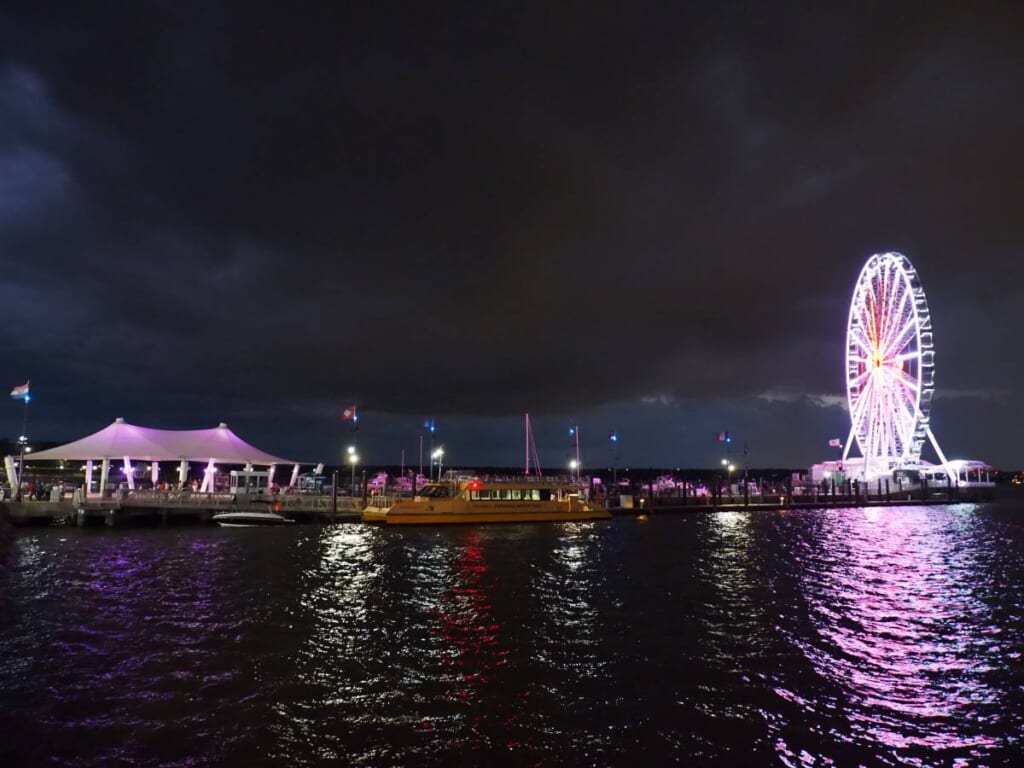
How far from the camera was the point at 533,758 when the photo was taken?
11898mm

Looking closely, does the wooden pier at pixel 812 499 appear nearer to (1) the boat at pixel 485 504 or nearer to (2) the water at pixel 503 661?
(1) the boat at pixel 485 504

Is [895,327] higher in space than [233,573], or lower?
higher

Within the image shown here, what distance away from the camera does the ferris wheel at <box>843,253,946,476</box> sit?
72750 mm

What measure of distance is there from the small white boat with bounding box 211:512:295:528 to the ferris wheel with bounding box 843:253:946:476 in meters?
67.8

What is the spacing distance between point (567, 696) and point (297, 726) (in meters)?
5.78

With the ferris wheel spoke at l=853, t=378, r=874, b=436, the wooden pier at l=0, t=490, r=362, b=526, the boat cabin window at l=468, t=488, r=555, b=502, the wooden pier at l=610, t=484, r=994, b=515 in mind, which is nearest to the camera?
the wooden pier at l=0, t=490, r=362, b=526

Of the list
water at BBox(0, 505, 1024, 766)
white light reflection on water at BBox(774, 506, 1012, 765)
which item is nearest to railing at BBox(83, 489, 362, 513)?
water at BBox(0, 505, 1024, 766)

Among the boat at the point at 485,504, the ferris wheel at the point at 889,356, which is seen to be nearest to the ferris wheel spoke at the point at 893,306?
the ferris wheel at the point at 889,356

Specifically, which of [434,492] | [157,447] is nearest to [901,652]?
[434,492]

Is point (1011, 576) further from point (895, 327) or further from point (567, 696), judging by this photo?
point (895, 327)

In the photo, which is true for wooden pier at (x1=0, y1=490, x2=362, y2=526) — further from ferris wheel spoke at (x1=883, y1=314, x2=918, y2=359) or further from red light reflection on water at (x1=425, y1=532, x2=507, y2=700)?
ferris wheel spoke at (x1=883, y1=314, x2=918, y2=359)

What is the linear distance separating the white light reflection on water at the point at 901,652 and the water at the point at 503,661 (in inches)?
3.4

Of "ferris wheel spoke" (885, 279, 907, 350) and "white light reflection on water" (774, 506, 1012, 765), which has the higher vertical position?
"ferris wheel spoke" (885, 279, 907, 350)

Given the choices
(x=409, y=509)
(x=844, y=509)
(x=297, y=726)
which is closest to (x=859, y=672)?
(x=297, y=726)
